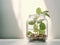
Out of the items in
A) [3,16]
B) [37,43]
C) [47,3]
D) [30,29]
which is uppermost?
[47,3]

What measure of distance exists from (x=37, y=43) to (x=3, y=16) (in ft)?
1.58

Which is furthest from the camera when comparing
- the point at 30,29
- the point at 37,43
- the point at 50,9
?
the point at 50,9

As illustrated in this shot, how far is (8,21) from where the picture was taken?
1.41 metres

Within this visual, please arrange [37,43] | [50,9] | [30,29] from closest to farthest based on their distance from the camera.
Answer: [37,43]
[30,29]
[50,9]

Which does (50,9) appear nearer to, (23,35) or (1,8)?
(23,35)

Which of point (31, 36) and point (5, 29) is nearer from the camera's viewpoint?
point (31, 36)

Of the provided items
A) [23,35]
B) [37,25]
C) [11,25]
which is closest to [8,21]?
[11,25]

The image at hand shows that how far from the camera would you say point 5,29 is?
4.63 ft

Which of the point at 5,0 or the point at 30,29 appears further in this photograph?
the point at 5,0

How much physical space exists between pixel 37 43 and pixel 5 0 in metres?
0.55

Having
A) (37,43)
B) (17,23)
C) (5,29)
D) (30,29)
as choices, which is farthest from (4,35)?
(37,43)

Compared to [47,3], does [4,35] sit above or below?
below

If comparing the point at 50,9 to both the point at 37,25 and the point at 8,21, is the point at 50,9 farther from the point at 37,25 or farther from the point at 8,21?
the point at 8,21

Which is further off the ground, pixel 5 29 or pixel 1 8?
pixel 1 8
